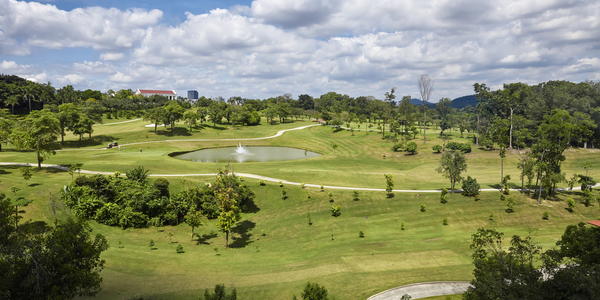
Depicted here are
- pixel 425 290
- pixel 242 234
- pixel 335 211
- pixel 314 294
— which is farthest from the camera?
pixel 335 211

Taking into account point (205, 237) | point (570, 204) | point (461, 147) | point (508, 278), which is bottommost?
point (205, 237)

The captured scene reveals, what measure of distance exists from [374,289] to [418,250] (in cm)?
1059

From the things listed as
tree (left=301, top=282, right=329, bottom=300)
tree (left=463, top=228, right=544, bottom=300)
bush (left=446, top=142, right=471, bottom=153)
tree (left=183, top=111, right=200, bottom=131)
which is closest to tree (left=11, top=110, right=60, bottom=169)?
tree (left=301, top=282, right=329, bottom=300)

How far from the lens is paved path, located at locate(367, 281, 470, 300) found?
22984mm

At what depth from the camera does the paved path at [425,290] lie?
23.0 m

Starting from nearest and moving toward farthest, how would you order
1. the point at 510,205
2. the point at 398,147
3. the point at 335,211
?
the point at 510,205
the point at 335,211
the point at 398,147

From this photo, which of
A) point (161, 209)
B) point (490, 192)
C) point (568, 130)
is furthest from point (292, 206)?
point (568, 130)

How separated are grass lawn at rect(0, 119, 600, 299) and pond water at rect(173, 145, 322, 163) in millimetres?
12662

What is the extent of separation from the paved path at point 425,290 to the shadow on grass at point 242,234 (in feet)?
63.9

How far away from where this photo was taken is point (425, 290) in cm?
2392

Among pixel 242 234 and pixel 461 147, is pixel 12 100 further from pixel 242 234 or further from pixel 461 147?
pixel 461 147

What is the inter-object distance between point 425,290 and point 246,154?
69.0m

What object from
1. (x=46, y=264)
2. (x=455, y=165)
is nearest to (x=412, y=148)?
(x=455, y=165)

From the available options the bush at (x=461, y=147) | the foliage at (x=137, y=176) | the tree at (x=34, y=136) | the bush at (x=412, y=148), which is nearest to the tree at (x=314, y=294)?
the foliage at (x=137, y=176)
